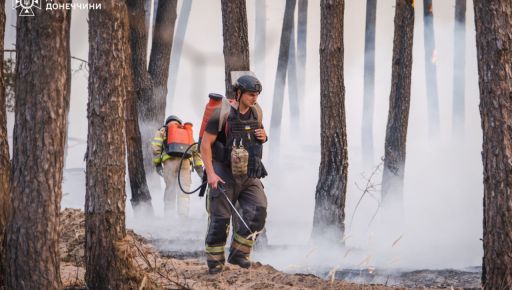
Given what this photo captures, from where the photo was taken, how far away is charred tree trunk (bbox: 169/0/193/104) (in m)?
32.8

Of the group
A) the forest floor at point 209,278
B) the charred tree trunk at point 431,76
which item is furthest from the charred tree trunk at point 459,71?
the forest floor at point 209,278

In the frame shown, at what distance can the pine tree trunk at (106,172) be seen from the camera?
6.85 meters

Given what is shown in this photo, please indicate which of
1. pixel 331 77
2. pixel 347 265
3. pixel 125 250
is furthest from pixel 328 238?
pixel 125 250

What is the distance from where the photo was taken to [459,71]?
31391 mm

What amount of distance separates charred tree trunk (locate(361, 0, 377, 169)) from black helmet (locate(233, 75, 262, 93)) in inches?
865

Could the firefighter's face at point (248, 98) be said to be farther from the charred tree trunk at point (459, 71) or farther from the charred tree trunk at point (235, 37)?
the charred tree trunk at point (459, 71)

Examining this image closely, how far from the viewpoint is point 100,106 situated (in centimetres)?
705

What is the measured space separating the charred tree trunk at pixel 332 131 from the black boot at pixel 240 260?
Result: 328 cm

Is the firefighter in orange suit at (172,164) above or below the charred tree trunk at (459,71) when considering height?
below

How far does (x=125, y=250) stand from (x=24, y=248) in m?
1.06

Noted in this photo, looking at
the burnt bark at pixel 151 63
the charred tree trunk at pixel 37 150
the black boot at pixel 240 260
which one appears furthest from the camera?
the burnt bark at pixel 151 63

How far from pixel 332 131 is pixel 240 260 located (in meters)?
3.57

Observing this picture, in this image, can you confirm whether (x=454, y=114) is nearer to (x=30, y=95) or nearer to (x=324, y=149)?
(x=324, y=149)

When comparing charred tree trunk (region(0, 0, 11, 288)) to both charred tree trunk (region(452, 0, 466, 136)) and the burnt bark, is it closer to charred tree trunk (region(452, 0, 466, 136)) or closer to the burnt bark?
the burnt bark
